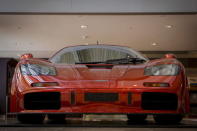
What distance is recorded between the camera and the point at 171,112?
331 cm

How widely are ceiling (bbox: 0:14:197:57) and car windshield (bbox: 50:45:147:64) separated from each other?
706 centimetres

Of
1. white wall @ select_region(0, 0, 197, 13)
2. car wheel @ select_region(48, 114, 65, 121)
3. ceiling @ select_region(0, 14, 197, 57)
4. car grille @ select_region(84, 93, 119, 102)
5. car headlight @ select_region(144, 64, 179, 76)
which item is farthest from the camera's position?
ceiling @ select_region(0, 14, 197, 57)

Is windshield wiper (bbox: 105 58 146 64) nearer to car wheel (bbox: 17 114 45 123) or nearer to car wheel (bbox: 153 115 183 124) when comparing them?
car wheel (bbox: 153 115 183 124)

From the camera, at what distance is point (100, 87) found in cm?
323

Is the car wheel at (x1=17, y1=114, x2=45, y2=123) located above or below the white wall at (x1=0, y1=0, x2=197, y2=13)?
below

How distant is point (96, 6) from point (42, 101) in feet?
24.3

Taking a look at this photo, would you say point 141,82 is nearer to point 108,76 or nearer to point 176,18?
point 108,76

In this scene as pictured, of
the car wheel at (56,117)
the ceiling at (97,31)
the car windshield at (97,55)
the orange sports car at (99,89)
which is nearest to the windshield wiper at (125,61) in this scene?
the car windshield at (97,55)

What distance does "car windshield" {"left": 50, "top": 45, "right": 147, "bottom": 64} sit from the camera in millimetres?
3900

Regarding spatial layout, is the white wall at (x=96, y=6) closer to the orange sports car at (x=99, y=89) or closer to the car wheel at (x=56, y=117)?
the car wheel at (x=56, y=117)

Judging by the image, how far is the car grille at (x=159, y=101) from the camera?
3291mm

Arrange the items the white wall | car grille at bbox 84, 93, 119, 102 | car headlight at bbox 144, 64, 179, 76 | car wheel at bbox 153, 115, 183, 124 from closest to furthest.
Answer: car grille at bbox 84, 93, 119, 102 < car headlight at bbox 144, 64, 179, 76 < car wheel at bbox 153, 115, 183, 124 < the white wall

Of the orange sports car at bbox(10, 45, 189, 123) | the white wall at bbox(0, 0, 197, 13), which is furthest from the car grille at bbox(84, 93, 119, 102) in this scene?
the white wall at bbox(0, 0, 197, 13)

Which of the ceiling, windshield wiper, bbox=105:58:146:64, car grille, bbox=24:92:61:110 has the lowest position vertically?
car grille, bbox=24:92:61:110
